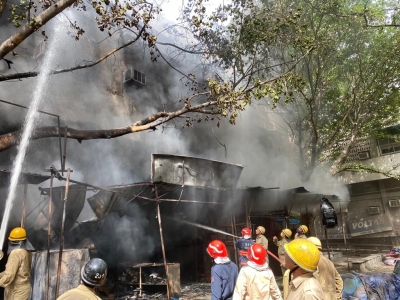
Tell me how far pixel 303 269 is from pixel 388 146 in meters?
21.5

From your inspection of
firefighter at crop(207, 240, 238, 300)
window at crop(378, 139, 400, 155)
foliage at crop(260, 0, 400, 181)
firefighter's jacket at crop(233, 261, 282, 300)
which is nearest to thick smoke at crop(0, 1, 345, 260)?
foliage at crop(260, 0, 400, 181)

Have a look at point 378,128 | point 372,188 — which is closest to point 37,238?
point 378,128

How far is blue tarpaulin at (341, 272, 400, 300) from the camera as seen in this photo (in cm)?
555

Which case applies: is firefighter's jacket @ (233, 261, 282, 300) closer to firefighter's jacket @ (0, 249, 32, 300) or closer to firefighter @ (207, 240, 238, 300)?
firefighter @ (207, 240, 238, 300)

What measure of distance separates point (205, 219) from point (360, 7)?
43.5 feet

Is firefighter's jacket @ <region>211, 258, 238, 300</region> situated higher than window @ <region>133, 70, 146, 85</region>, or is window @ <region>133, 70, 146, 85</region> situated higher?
window @ <region>133, 70, 146, 85</region>

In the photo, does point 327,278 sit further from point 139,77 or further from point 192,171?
point 139,77

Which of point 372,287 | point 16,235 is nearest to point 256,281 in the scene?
point 372,287

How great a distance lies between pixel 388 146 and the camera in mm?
19938

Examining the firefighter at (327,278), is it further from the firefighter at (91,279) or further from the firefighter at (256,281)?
→ the firefighter at (91,279)

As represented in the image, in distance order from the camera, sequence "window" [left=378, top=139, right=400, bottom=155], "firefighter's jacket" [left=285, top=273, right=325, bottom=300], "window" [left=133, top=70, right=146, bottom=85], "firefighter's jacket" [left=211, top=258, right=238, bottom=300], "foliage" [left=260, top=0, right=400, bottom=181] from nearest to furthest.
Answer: "firefighter's jacket" [left=285, top=273, right=325, bottom=300]
"firefighter's jacket" [left=211, top=258, right=238, bottom=300]
"foliage" [left=260, top=0, right=400, bottom=181]
"window" [left=133, top=70, right=146, bottom=85]
"window" [left=378, top=139, right=400, bottom=155]

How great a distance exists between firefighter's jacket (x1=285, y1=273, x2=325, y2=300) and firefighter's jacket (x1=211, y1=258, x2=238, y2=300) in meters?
1.89

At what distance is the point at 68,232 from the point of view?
315 inches

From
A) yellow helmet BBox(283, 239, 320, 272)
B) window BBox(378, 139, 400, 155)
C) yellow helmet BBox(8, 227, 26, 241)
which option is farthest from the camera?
window BBox(378, 139, 400, 155)
